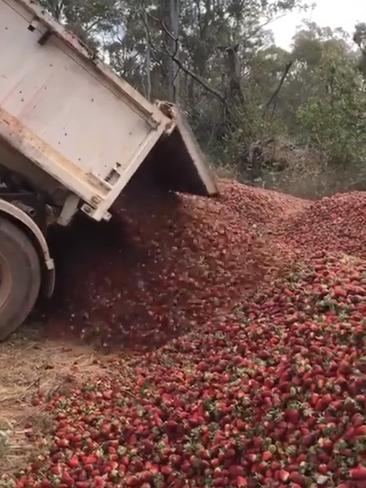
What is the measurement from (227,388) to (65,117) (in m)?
2.73

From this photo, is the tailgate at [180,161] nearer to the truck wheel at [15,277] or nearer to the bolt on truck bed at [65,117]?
the bolt on truck bed at [65,117]

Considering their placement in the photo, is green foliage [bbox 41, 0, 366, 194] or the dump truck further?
green foliage [bbox 41, 0, 366, 194]

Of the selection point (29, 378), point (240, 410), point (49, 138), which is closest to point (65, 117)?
point (49, 138)

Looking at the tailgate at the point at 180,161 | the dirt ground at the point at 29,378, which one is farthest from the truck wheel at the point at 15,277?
the tailgate at the point at 180,161

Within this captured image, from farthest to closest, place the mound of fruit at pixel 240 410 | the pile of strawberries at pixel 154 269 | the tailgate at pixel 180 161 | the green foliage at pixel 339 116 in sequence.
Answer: the green foliage at pixel 339 116 < the tailgate at pixel 180 161 < the pile of strawberries at pixel 154 269 < the mound of fruit at pixel 240 410

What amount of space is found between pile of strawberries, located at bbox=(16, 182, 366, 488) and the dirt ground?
110 mm

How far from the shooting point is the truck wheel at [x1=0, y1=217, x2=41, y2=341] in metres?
5.52

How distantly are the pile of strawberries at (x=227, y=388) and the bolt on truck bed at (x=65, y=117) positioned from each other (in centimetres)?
104

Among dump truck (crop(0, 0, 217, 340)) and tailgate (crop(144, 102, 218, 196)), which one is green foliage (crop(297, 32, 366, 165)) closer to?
tailgate (crop(144, 102, 218, 196))

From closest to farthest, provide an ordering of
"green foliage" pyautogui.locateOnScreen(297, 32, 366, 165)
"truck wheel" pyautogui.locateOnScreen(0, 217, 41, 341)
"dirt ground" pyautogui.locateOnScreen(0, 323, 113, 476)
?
1. "dirt ground" pyautogui.locateOnScreen(0, 323, 113, 476)
2. "truck wheel" pyautogui.locateOnScreen(0, 217, 41, 341)
3. "green foliage" pyautogui.locateOnScreen(297, 32, 366, 165)

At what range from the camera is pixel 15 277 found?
558cm

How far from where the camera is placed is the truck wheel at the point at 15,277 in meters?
5.52

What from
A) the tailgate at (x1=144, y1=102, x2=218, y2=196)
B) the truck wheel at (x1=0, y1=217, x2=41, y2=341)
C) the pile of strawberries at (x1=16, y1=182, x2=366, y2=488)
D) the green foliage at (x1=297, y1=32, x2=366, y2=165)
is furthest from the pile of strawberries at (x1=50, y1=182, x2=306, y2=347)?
the green foliage at (x1=297, y1=32, x2=366, y2=165)

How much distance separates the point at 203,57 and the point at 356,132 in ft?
34.2
